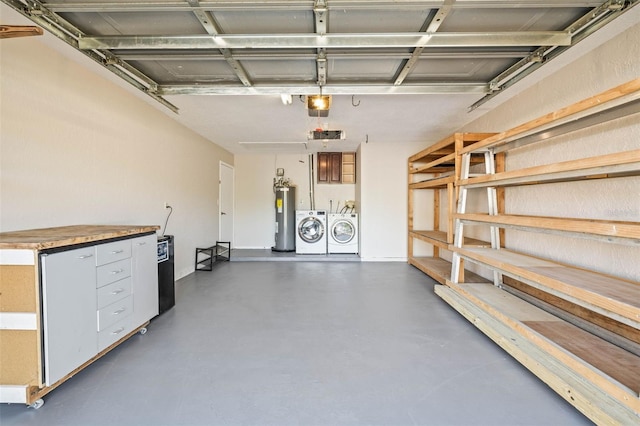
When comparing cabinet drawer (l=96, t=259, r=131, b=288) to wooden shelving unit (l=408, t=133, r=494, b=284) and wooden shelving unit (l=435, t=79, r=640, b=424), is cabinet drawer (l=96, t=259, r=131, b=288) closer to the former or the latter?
wooden shelving unit (l=435, t=79, r=640, b=424)

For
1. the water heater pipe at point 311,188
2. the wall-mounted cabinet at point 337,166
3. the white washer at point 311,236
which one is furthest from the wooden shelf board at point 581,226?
the water heater pipe at point 311,188

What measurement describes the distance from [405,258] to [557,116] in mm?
3940

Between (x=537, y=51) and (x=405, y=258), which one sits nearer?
(x=537, y=51)

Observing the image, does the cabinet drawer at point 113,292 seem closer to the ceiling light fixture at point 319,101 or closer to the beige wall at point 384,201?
the ceiling light fixture at point 319,101

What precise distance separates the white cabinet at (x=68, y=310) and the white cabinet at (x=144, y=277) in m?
0.42

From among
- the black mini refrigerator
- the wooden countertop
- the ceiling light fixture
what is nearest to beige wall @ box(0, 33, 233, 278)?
the wooden countertop

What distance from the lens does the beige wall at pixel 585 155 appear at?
6.18 ft

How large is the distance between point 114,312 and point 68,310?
409 millimetres

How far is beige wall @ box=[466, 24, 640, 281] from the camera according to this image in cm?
188

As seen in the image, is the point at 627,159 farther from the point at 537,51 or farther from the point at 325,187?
the point at 325,187

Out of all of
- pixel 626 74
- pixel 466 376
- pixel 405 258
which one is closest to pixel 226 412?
pixel 466 376

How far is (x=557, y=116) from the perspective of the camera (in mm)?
1820

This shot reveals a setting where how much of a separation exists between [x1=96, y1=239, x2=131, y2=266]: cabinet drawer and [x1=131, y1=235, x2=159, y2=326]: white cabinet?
75 mm

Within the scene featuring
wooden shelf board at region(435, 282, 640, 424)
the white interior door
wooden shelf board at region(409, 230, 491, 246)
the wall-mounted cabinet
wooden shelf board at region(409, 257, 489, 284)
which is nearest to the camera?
wooden shelf board at region(435, 282, 640, 424)
